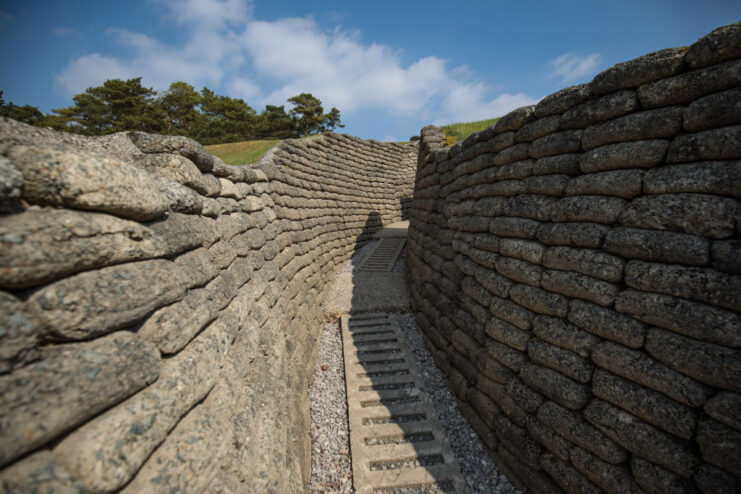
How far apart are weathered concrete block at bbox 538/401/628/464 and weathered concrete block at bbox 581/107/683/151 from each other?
250 centimetres

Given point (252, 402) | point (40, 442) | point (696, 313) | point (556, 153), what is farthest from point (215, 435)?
point (556, 153)

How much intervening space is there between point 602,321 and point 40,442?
3488mm

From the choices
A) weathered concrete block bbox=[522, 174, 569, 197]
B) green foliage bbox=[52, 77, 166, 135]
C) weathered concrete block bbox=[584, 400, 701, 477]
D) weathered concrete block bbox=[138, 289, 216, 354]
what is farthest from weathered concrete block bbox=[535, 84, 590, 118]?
green foliage bbox=[52, 77, 166, 135]

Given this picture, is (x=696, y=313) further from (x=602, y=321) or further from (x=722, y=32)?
(x=722, y=32)

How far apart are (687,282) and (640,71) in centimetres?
176

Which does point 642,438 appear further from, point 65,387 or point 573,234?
point 65,387

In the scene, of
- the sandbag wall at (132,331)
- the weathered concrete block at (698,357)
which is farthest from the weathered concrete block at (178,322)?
the weathered concrete block at (698,357)

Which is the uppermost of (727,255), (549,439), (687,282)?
(727,255)

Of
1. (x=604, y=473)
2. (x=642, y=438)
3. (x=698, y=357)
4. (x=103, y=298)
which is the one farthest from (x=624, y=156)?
(x=103, y=298)

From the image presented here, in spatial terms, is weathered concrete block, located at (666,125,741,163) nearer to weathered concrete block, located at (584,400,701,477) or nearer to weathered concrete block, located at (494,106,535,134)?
weathered concrete block, located at (494,106,535,134)

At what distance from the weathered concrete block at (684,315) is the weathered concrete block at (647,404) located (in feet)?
1.72

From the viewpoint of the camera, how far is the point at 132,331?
5.09 ft

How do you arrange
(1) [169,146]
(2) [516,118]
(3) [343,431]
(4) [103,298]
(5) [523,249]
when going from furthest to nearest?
(3) [343,431]
(2) [516,118]
(5) [523,249]
(1) [169,146]
(4) [103,298]

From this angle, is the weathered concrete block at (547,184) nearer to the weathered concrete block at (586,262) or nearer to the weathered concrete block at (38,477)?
the weathered concrete block at (586,262)
